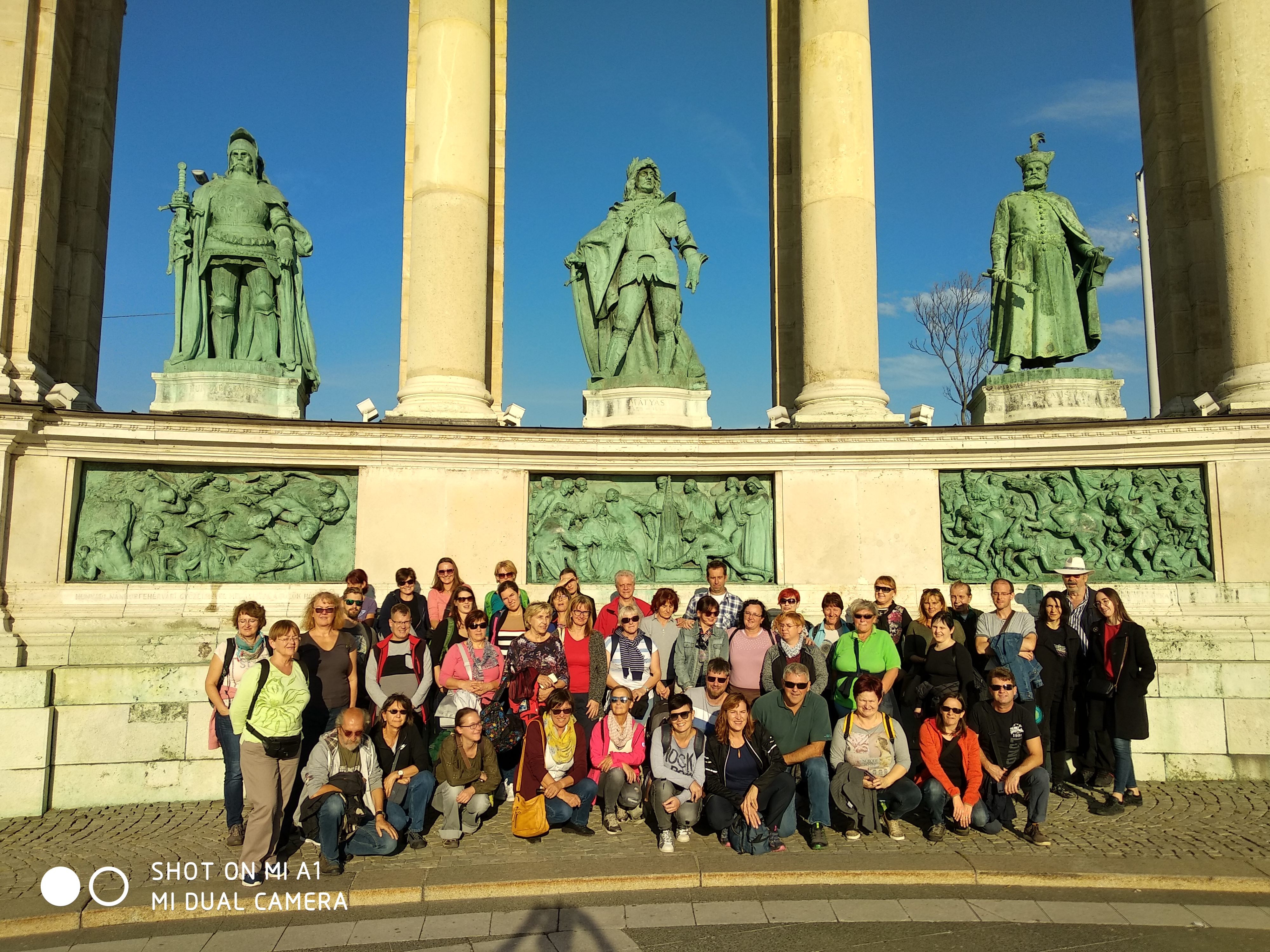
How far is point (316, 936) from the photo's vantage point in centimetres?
739

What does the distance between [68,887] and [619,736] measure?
197 inches

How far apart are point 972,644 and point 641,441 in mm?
6053

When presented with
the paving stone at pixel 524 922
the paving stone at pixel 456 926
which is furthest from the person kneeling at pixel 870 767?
the paving stone at pixel 456 926

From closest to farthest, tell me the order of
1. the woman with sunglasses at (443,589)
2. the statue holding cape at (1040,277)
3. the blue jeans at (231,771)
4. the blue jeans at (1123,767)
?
the blue jeans at (231,771), the blue jeans at (1123,767), the woman with sunglasses at (443,589), the statue holding cape at (1040,277)

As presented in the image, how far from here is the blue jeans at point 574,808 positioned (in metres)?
9.74

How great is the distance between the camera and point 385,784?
9.53 meters

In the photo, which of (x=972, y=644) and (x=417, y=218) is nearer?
(x=972, y=644)

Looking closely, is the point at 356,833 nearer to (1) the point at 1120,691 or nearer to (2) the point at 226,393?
(1) the point at 1120,691

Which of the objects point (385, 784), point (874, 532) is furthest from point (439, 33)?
point (385, 784)

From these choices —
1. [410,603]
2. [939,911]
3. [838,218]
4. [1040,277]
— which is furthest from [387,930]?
[1040,277]

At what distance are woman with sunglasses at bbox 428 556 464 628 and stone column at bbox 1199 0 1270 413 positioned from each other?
12.5 metres

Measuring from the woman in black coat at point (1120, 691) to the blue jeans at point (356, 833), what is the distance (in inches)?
288

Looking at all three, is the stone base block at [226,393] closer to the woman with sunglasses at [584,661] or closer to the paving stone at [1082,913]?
the woman with sunglasses at [584,661]

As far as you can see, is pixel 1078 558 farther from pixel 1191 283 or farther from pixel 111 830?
pixel 111 830
